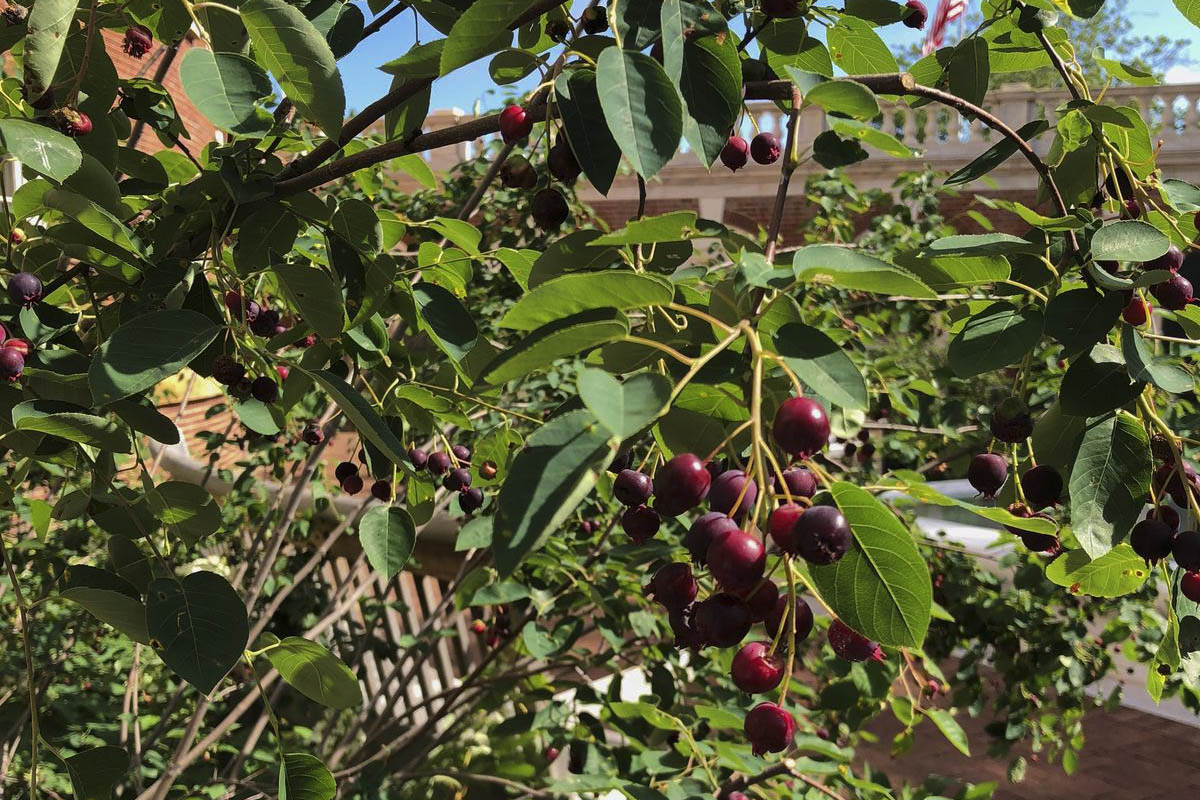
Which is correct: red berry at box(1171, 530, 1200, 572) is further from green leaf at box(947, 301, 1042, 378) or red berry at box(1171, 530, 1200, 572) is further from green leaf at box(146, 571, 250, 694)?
green leaf at box(146, 571, 250, 694)

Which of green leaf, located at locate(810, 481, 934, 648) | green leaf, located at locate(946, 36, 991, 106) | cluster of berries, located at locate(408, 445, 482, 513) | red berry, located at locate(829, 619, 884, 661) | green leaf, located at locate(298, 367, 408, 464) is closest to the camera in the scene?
green leaf, located at locate(810, 481, 934, 648)

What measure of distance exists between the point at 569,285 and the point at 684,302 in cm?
20

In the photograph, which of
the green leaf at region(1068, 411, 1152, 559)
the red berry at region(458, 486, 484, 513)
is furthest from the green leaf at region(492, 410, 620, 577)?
the red berry at region(458, 486, 484, 513)

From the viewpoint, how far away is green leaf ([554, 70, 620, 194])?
0.69m

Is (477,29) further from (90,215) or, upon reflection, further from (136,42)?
(136,42)

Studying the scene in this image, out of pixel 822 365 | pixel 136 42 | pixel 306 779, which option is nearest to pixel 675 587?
pixel 822 365

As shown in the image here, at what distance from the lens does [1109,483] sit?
0.71 metres

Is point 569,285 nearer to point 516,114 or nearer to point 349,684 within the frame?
point 516,114

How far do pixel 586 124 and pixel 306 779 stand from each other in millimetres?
705

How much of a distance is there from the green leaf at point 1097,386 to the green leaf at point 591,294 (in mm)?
389

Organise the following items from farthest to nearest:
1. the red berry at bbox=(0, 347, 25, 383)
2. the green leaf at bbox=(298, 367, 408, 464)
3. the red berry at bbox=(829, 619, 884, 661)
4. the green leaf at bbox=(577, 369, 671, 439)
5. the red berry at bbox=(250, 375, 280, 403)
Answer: the red berry at bbox=(250, 375, 280, 403) → the red berry at bbox=(0, 347, 25, 383) → the green leaf at bbox=(298, 367, 408, 464) → the red berry at bbox=(829, 619, 884, 661) → the green leaf at bbox=(577, 369, 671, 439)

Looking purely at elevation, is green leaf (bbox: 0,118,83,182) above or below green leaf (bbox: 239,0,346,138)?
below

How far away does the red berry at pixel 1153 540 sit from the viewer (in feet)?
2.47

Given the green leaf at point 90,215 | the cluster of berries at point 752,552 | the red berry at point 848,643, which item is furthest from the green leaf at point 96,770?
the red berry at point 848,643
